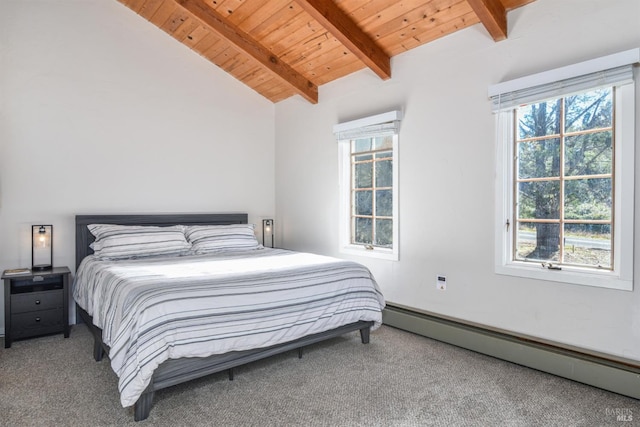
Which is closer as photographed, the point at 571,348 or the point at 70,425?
the point at 70,425

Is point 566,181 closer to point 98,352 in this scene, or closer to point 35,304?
point 98,352

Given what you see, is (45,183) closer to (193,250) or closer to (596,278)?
(193,250)

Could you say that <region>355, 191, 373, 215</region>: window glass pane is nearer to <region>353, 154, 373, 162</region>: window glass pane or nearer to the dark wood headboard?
<region>353, 154, 373, 162</region>: window glass pane

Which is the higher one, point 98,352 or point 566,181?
point 566,181

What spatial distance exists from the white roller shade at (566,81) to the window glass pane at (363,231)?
5.60 feet

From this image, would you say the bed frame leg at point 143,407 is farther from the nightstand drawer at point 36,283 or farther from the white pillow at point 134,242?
the nightstand drawer at point 36,283

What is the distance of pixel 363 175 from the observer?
4.20m

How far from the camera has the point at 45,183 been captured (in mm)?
3672

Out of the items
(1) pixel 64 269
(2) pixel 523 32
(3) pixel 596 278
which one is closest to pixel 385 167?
(2) pixel 523 32

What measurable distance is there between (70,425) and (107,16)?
377 centimetres

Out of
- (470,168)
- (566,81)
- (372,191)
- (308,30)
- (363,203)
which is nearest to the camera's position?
(566,81)

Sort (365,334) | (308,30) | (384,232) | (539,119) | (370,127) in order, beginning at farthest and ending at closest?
(384,232) < (370,127) < (308,30) < (365,334) < (539,119)

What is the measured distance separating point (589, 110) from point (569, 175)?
0.43 metres

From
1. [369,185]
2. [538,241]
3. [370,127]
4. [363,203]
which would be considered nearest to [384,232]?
[363,203]
